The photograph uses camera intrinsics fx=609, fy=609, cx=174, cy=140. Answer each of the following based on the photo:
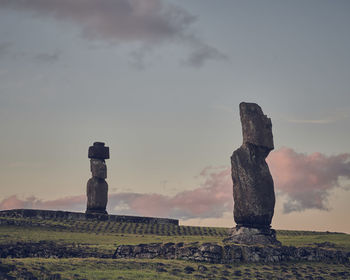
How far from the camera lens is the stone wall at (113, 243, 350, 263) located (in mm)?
42188

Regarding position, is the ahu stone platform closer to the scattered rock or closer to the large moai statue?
the large moai statue

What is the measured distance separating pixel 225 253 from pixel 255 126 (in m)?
10.1

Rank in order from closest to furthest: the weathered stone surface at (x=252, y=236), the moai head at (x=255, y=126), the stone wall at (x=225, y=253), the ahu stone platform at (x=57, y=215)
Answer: the stone wall at (x=225, y=253) → the weathered stone surface at (x=252, y=236) → the moai head at (x=255, y=126) → the ahu stone platform at (x=57, y=215)

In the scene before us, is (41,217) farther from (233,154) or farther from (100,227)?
(233,154)

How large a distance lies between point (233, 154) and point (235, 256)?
8161mm

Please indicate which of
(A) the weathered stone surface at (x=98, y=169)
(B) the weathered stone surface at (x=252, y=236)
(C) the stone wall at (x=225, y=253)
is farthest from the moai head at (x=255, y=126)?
(A) the weathered stone surface at (x=98, y=169)

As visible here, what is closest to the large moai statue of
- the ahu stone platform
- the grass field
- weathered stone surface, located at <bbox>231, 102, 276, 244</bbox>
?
weathered stone surface, located at <bbox>231, 102, 276, 244</bbox>

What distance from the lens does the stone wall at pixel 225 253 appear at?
4219 cm

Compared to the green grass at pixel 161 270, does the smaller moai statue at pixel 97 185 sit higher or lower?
higher

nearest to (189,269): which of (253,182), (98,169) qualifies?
(253,182)

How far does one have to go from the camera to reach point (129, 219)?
7431 centimetres

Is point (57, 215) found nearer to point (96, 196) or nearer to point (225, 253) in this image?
point (96, 196)

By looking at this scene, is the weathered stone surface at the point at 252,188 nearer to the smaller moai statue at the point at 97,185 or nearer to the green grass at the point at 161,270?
the green grass at the point at 161,270

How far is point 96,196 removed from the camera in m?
70.0
